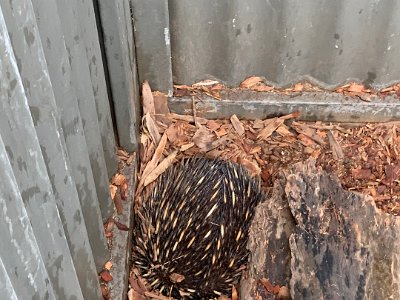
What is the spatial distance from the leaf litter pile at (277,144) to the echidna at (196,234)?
0.39m

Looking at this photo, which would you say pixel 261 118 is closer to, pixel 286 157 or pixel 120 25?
pixel 286 157

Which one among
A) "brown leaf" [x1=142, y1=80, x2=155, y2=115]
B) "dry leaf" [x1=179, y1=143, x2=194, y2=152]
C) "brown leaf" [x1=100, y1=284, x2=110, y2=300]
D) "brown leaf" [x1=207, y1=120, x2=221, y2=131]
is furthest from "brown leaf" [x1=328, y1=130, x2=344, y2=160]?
"brown leaf" [x1=100, y1=284, x2=110, y2=300]

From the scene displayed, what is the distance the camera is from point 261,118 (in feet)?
11.3

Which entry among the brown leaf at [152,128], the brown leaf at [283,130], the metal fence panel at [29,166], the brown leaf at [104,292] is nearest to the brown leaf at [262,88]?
the brown leaf at [283,130]

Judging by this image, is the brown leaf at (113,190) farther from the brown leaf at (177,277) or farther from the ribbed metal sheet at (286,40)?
the ribbed metal sheet at (286,40)

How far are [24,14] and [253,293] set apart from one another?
4.69 ft

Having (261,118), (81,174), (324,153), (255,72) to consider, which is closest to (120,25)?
(81,174)

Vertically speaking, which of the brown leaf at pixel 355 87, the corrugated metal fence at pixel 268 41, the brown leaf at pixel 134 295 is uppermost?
the corrugated metal fence at pixel 268 41

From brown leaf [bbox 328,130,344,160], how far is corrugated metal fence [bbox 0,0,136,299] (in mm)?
1416

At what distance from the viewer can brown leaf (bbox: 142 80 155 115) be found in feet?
10.6

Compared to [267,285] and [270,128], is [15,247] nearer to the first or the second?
[267,285]

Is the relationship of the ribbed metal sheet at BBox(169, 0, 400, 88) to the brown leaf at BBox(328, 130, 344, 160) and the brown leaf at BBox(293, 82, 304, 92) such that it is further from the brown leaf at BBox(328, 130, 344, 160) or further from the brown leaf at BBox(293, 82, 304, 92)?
the brown leaf at BBox(328, 130, 344, 160)

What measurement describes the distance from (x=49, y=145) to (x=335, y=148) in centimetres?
211

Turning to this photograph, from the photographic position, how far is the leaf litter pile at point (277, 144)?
329 cm
